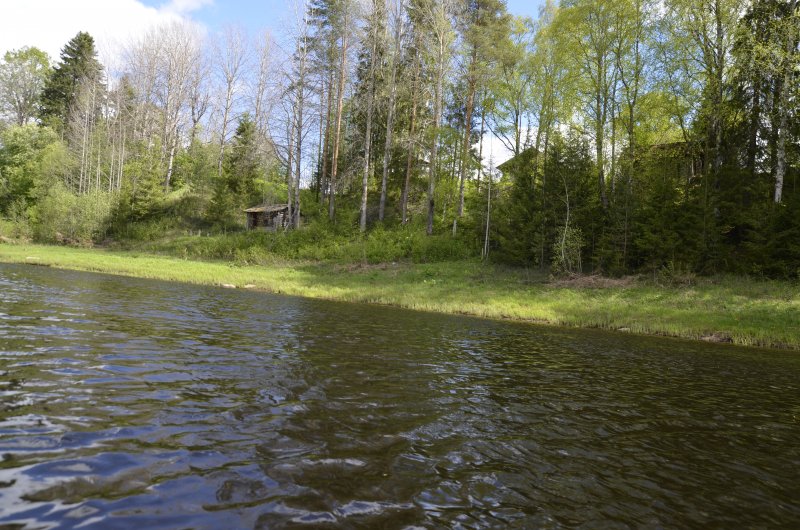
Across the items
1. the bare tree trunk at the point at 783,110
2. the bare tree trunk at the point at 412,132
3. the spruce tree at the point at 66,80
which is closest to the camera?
the bare tree trunk at the point at 783,110

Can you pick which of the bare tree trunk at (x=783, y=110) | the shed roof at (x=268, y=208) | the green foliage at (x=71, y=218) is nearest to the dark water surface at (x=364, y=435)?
the bare tree trunk at (x=783, y=110)

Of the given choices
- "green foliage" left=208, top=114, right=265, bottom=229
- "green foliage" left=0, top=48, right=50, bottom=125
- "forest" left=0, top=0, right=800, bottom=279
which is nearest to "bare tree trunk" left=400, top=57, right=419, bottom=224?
"forest" left=0, top=0, right=800, bottom=279

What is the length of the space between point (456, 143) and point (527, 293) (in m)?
21.8

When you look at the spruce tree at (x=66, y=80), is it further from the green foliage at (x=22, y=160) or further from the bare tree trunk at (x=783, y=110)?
the bare tree trunk at (x=783, y=110)

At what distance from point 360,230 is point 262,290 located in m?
15.1

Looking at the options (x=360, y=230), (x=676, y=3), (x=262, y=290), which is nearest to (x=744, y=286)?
(x=676, y=3)

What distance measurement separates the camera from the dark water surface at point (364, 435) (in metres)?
3.77

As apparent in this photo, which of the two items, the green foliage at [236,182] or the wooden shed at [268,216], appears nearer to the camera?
the wooden shed at [268,216]

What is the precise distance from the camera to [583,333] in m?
16.8

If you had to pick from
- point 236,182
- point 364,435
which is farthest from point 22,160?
point 364,435

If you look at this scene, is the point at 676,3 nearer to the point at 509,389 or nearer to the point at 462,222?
the point at 462,222

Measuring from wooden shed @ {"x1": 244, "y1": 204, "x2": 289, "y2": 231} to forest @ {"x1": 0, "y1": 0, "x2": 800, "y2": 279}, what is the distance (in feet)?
4.99

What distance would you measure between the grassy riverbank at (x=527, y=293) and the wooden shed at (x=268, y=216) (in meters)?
13.0

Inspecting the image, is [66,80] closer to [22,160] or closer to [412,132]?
[22,160]
